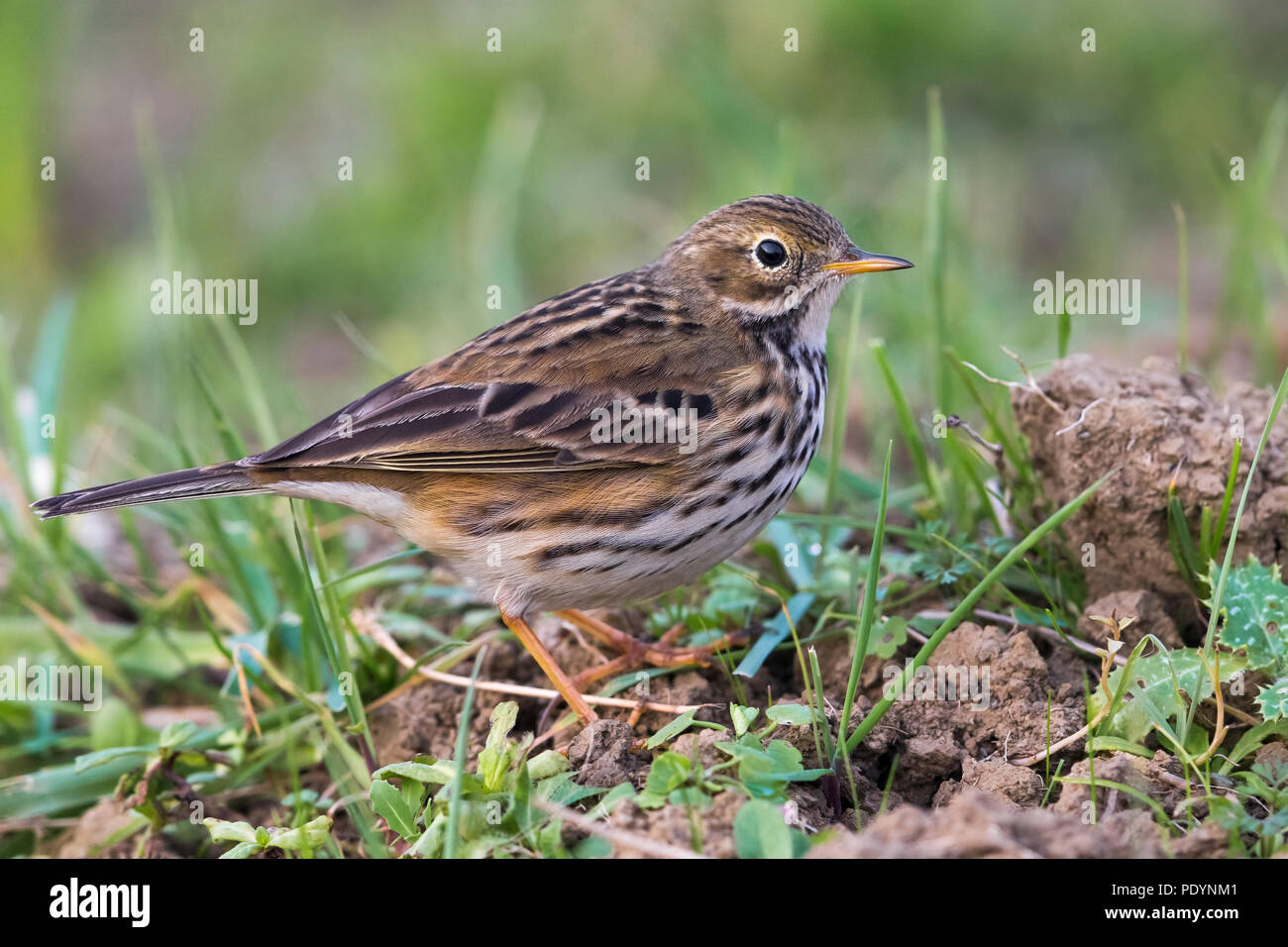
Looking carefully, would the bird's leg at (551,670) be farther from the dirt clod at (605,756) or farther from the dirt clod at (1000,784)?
the dirt clod at (1000,784)

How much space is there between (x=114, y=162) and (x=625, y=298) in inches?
348

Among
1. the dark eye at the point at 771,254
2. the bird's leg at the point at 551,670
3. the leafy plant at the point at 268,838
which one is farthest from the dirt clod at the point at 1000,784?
the dark eye at the point at 771,254

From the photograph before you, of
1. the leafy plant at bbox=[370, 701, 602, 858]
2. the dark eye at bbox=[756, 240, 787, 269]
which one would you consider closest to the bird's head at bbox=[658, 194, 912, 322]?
the dark eye at bbox=[756, 240, 787, 269]

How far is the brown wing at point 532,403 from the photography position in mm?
4773

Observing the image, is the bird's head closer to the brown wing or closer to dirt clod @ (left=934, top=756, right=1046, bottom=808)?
the brown wing

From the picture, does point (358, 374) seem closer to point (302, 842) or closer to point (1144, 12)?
point (302, 842)

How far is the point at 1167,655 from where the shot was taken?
12.9ft

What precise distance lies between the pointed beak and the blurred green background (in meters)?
2.09

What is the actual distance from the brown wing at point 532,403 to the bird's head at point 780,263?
280mm

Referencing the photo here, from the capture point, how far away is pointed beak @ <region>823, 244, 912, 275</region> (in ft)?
16.7

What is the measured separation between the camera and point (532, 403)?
4.84 m

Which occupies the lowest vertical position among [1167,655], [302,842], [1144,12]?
[302,842]

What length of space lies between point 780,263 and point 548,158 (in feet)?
19.5
